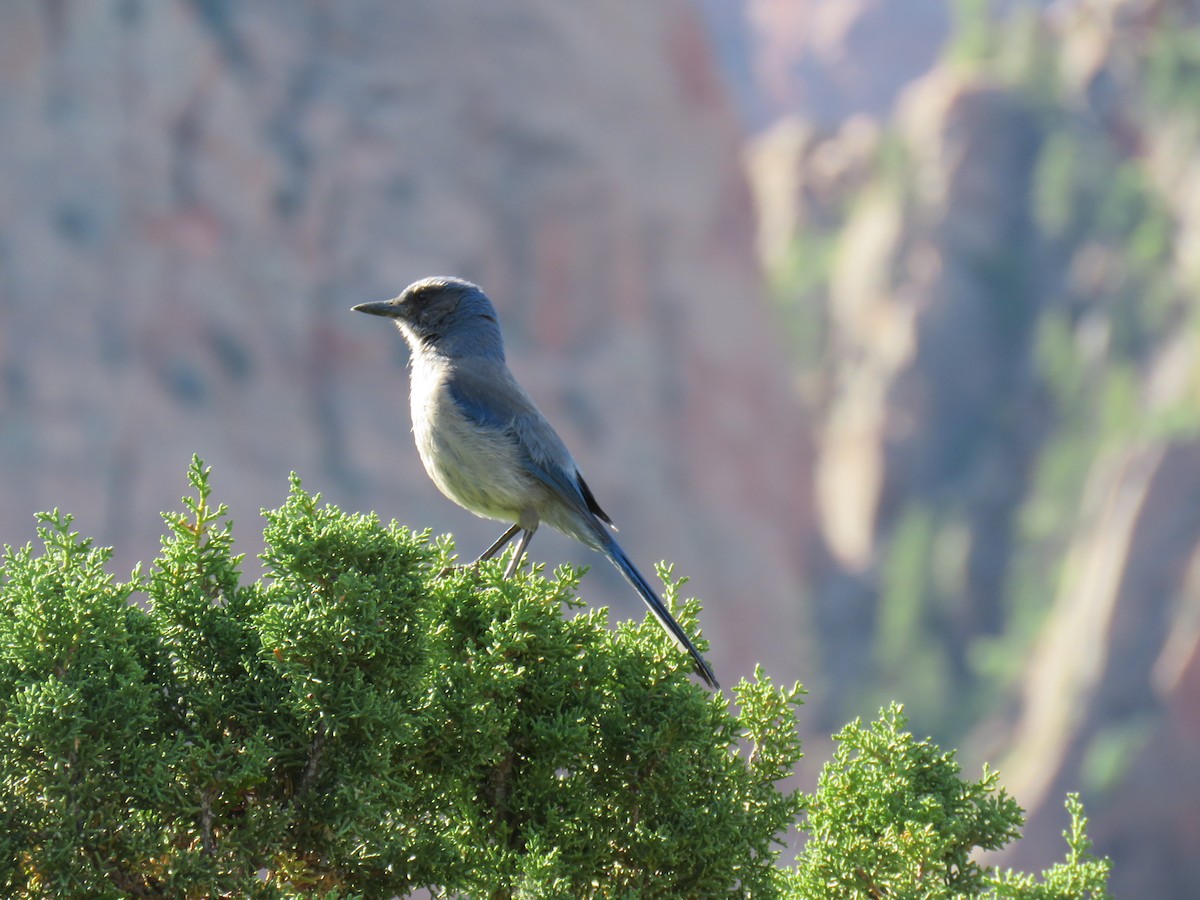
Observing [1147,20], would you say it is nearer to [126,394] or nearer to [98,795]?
[126,394]

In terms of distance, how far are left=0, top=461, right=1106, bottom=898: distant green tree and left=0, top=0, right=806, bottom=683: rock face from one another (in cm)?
2385

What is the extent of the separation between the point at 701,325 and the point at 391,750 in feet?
116

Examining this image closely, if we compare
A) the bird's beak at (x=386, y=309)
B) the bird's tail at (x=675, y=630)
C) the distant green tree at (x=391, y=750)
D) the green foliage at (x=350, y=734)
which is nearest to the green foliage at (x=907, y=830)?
the distant green tree at (x=391, y=750)

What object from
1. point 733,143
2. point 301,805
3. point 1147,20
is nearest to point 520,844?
point 301,805

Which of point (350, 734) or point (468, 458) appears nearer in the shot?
point (350, 734)

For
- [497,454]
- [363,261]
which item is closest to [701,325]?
[363,261]

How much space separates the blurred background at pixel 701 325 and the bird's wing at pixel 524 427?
36.8 feet

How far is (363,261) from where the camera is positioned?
3234 cm

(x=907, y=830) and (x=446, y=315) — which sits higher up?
(x=446, y=315)

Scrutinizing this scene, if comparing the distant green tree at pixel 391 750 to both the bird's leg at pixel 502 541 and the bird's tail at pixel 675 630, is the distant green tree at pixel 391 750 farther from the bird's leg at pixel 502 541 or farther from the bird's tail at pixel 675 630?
the bird's leg at pixel 502 541

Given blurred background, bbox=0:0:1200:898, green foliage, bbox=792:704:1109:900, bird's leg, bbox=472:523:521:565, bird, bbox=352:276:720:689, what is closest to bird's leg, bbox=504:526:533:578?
bird, bbox=352:276:720:689

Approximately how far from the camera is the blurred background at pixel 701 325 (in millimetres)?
29469

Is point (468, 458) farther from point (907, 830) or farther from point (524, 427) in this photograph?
point (907, 830)

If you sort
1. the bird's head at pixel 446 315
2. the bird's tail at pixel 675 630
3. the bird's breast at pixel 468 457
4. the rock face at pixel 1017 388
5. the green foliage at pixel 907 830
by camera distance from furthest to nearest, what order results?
the rock face at pixel 1017 388, the bird's head at pixel 446 315, the bird's breast at pixel 468 457, the bird's tail at pixel 675 630, the green foliage at pixel 907 830
